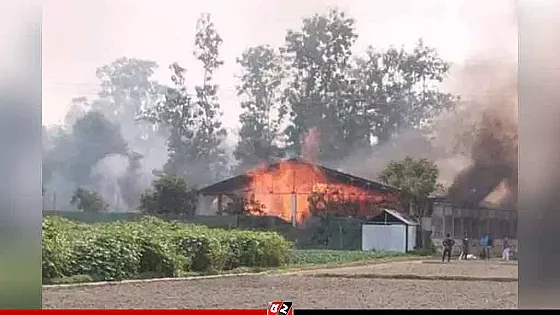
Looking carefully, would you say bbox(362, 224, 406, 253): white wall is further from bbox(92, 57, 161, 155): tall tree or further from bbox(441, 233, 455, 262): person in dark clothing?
bbox(92, 57, 161, 155): tall tree

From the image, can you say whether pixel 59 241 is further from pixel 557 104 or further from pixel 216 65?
pixel 557 104

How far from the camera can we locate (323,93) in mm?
5660

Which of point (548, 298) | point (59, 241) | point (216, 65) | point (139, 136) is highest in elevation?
point (216, 65)

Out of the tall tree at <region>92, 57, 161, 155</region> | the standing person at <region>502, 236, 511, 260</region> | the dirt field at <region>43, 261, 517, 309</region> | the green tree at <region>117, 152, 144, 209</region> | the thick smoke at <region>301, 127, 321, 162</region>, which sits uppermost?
the tall tree at <region>92, 57, 161, 155</region>

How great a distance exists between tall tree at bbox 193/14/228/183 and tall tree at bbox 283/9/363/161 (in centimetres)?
48

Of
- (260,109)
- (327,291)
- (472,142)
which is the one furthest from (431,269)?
(260,109)

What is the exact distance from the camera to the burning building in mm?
5641

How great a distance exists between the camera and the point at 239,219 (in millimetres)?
5664

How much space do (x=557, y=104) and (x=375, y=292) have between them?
5.74 ft

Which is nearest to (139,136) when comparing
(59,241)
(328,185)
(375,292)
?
(59,241)

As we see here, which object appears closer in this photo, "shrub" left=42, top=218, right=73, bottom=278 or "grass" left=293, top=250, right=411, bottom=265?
"shrub" left=42, top=218, right=73, bottom=278

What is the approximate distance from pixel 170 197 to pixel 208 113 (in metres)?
0.63

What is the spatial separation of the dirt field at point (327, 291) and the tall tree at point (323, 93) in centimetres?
88

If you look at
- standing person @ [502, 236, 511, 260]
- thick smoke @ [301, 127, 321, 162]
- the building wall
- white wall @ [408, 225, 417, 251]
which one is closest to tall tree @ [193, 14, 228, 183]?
thick smoke @ [301, 127, 321, 162]
